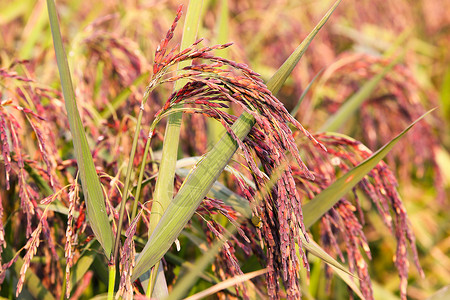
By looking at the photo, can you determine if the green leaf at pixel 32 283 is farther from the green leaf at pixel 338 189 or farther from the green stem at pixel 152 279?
the green leaf at pixel 338 189

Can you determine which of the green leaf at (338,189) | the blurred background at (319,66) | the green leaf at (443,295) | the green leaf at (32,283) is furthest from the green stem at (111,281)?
the blurred background at (319,66)

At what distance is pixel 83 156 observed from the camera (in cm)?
75

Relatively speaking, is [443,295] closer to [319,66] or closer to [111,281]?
[111,281]

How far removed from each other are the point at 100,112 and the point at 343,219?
32.0 inches

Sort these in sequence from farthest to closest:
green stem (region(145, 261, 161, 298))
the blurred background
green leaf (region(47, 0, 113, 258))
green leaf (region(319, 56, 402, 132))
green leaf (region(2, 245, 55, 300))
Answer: the blurred background, green leaf (region(319, 56, 402, 132)), green leaf (region(2, 245, 55, 300)), green stem (region(145, 261, 161, 298)), green leaf (region(47, 0, 113, 258))

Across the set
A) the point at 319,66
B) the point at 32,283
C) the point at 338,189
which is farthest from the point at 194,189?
the point at 319,66

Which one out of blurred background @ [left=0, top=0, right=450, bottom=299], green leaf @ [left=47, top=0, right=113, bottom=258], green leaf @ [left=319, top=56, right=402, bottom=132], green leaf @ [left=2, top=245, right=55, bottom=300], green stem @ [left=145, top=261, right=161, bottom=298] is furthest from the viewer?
blurred background @ [left=0, top=0, right=450, bottom=299]

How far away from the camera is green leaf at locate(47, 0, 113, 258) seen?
2.34 ft

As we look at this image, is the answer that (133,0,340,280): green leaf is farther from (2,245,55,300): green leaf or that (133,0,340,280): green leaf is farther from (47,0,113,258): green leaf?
(2,245,55,300): green leaf

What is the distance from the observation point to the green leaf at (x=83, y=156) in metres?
0.71

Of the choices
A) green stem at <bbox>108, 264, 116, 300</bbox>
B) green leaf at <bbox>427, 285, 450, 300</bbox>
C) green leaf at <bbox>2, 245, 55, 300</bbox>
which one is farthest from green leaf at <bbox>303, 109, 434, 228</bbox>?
green leaf at <bbox>2, 245, 55, 300</bbox>

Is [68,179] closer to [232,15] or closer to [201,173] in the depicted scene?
[201,173]

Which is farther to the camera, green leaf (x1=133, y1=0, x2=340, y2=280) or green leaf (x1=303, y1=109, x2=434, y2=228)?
green leaf (x1=303, y1=109, x2=434, y2=228)

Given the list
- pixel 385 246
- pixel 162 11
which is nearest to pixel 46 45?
pixel 162 11
